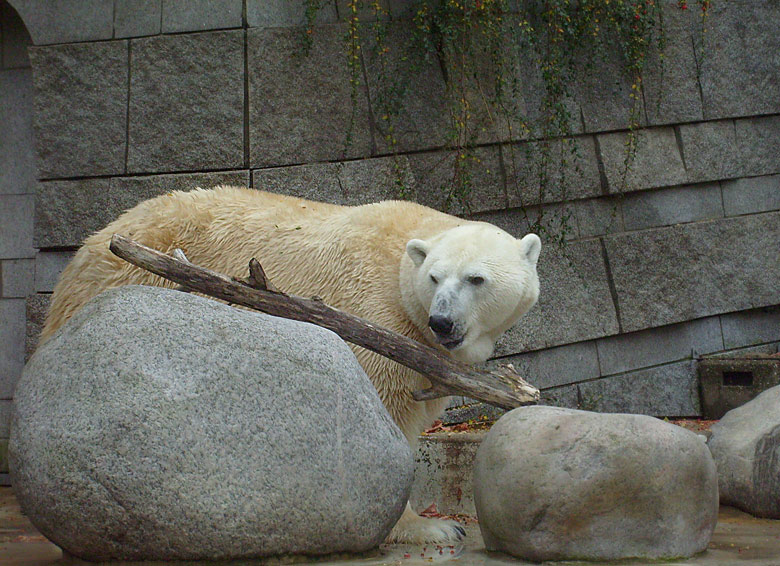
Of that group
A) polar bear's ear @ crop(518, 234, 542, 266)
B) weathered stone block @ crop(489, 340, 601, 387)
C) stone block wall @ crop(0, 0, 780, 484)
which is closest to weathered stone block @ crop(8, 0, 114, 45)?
stone block wall @ crop(0, 0, 780, 484)

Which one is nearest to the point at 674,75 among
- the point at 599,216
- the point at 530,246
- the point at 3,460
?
the point at 599,216

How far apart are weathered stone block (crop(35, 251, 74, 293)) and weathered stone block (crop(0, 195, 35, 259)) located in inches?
22.8

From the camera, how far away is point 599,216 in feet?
22.7

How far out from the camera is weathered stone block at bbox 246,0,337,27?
6.10 metres

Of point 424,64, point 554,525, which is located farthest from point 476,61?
point 554,525

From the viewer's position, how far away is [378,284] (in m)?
4.42

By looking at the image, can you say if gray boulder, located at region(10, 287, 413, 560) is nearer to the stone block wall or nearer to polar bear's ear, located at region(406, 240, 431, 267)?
polar bear's ear, located at region(406, 240, 431, 267)

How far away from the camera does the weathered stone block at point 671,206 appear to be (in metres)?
7.05

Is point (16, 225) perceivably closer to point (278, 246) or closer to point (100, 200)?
point (100, 200)

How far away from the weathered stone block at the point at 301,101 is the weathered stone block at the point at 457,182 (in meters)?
0.48

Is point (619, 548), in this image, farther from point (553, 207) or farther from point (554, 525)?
point (553, 207)

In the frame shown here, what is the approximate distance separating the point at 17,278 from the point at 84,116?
144 centimetres

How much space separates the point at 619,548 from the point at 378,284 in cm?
177

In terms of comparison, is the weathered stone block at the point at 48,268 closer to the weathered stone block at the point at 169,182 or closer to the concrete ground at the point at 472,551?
the weathered stone block at the point at 169,182
